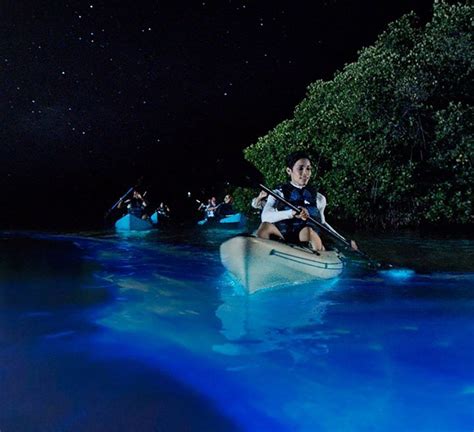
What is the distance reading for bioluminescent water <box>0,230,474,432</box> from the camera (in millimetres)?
3230

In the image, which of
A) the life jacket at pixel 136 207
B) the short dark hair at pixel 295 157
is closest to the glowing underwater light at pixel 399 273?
the short dark hair at pixel 295 157

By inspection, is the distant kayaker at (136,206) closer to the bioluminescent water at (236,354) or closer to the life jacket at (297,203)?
the bioluminescent water at (236,354)

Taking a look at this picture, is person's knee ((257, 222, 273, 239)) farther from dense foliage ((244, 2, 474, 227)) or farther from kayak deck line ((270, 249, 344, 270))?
dense foliage ((244, 2, 474, 227))

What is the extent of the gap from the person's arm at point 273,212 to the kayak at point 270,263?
2.23 ft

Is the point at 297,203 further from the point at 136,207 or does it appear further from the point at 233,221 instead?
the point at 136,207

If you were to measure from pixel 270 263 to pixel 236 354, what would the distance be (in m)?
1.73

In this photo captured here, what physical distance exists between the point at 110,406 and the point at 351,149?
13.3 m

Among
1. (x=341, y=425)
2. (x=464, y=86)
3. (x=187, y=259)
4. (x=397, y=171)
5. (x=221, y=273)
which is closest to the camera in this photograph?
(x=341, y=425)

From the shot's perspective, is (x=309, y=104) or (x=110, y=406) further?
(x=309, y=104)

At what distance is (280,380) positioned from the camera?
3.83m

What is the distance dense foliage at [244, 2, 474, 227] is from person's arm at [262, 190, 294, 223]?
833 cm

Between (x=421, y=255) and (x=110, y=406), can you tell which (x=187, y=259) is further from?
(x=110, y=406)

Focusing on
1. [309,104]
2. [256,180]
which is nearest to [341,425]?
[256,180]

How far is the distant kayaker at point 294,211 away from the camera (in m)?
6.64
